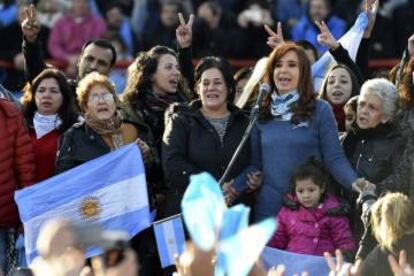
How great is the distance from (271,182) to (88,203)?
1242 millimetres

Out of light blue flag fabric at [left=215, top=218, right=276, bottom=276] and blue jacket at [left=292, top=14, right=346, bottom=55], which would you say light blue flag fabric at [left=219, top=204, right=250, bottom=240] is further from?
blue jacket at [left=292, top=14, right=346, bottom=55]

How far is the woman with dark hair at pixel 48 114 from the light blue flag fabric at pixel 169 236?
1010 millimetres

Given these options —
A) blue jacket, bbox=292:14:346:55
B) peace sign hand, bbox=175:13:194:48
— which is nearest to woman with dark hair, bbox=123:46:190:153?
peace sign hand, bbox=175:13:194:48

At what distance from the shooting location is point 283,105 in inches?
424

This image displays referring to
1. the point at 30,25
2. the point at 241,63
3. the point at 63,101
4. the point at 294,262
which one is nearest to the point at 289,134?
the point at 294,262

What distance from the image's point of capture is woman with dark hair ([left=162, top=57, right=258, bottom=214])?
10.8 meters

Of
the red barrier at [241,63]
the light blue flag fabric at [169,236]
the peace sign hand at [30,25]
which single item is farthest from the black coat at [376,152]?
the red barrier at [241,63]

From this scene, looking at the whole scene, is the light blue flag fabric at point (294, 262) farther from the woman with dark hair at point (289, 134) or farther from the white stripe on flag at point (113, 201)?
the white stripe on flag at point (113, 201)

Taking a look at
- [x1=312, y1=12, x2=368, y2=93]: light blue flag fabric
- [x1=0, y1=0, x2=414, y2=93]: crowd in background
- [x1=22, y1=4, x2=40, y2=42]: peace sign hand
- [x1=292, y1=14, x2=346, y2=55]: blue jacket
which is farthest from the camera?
Answer: [x1=0, y1=0, x2=414, y2=93]: crowd in background

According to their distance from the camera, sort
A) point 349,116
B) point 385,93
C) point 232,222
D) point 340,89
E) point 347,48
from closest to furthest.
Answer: point 232,222, point 385,93, point 349,116, point 340,89, point 347,48

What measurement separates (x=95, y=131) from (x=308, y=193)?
153 centimetres

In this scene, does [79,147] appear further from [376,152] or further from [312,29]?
[312,29]

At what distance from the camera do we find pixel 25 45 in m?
12.0

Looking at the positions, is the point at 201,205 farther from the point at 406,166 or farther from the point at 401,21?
the point at 401,21
